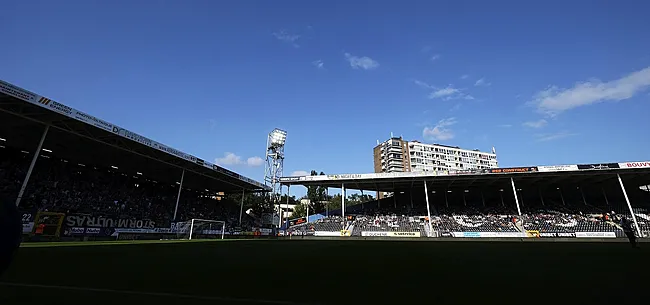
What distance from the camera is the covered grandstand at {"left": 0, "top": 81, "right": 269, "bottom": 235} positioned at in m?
20.8

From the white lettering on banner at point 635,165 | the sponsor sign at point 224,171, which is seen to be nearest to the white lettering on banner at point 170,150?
the sponsor sign at point 224,171

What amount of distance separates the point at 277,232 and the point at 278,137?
1730cm

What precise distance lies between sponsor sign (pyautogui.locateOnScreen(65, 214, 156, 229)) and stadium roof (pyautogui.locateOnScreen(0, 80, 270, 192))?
6155 mm

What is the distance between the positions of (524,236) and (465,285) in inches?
1485

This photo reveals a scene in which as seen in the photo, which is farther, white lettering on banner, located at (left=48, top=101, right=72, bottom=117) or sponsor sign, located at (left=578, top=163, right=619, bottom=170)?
sponsor sign, located at (left=578, top=163, right=619, bottom=170)

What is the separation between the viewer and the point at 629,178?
41.2 m

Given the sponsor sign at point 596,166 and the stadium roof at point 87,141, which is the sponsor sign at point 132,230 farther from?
the sponsor sign at point 596,166

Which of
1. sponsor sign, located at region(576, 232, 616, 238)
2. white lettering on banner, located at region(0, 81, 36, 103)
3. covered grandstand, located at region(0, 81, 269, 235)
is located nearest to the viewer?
white lettering on banner, located at region(0, 81, 36, 103)

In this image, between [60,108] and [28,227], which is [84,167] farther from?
[60,108]

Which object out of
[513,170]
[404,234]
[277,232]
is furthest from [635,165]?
[277,232]

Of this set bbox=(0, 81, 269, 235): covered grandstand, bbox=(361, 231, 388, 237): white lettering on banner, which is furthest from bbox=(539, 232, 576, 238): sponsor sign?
bbox=(0, 81, 269, 235): covered grandstand

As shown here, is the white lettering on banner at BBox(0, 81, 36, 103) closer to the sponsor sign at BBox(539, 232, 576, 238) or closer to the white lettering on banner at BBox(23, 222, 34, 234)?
the white lettering on banner at BBox(23, 222, 34, 234)

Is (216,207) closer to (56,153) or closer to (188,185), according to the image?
(188,185)

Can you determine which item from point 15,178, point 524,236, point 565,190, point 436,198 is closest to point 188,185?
point 15,178
